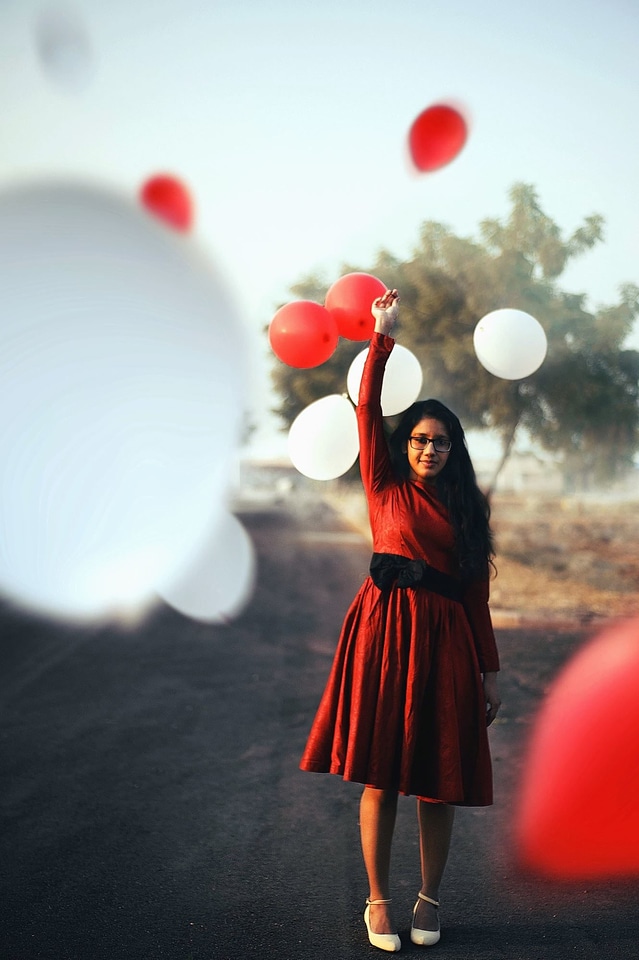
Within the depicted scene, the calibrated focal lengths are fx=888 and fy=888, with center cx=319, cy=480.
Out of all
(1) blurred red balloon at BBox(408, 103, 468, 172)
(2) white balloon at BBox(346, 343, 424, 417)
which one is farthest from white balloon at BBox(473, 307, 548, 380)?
(1) blurred red balloon at BBox(408, 103, 468, 172)

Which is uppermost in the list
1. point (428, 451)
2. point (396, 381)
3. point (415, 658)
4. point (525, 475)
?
point (396, 381)

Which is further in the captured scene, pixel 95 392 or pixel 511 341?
pixel 95 392

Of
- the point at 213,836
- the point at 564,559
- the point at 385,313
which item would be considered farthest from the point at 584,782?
the point at 564,559

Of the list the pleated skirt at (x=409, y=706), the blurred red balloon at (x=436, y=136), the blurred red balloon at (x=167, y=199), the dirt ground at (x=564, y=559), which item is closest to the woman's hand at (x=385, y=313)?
the pleated skirt at (x=409, y=706)

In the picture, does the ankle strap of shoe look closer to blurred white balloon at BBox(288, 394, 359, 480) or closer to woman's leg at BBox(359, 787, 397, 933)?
woman's leg at BBox(359, 787, 397, 933)

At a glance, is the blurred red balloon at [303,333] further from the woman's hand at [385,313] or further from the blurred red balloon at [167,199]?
the blurred red balloon at [167,199]

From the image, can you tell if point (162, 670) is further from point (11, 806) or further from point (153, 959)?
point (153, 959)

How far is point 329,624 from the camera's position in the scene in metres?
9.91

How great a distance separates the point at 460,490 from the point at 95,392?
5797mm

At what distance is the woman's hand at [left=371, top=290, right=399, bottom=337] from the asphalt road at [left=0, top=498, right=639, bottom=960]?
193cm

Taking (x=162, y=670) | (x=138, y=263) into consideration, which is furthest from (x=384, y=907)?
(x=138, y=263)

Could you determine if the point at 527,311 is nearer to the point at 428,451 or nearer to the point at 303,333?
the point at 303,333

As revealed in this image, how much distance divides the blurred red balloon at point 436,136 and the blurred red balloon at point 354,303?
3492mm

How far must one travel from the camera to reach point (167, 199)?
7.03 meters
